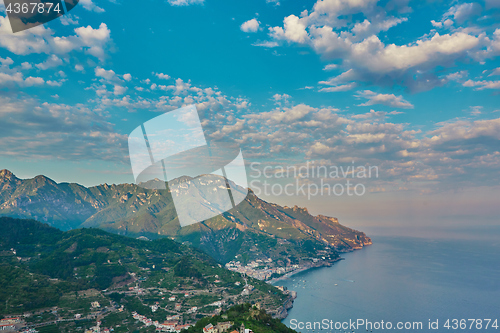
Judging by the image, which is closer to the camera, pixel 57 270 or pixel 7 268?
pixel 7 268

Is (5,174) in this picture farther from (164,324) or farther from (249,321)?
(249,321)

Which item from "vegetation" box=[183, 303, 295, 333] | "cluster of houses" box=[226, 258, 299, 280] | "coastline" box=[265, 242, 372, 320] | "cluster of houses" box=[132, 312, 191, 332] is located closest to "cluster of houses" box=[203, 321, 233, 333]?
"vegetation" box=[183, 303, 295, 333]

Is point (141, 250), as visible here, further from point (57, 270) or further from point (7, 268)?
point (7, 268)

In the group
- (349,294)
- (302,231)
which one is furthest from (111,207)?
(349,294)

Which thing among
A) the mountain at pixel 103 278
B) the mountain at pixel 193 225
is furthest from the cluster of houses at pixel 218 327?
the mountain at pixel 193 225

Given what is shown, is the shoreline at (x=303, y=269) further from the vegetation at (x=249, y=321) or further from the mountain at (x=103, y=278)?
the vegetation at (x=249, y=321)

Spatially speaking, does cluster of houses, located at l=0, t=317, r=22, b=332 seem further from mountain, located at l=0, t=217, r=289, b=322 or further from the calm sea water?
the calm sea water

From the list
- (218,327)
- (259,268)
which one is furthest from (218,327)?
(259,268)
